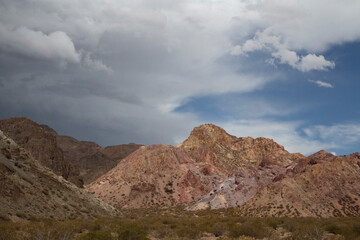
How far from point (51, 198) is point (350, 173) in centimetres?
5377

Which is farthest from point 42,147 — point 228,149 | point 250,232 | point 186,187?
point 228,149

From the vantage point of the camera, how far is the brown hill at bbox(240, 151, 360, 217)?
4653 cm

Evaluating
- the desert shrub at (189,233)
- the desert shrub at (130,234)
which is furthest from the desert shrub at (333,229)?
the desert shrub at (130,234)

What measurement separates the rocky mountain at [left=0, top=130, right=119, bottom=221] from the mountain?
4248 cm

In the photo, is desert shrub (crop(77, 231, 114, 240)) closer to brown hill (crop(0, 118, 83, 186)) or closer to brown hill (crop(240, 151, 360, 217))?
brown hill (crop(240, 151, 360, 217))

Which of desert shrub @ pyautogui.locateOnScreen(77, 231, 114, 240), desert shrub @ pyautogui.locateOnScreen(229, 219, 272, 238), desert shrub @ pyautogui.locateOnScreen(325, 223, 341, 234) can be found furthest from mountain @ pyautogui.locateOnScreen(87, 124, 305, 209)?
desert shrub @ pyautogui.locateOnScreen(77, 231, 114, 240)

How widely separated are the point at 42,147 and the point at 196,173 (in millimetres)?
54105

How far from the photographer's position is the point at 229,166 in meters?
116

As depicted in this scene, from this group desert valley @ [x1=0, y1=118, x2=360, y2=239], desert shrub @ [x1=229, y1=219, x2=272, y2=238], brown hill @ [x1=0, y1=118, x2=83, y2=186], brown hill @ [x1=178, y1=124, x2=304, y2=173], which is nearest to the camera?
desert shrub @ [x1=229, y1=219, x2=272, y2=238]

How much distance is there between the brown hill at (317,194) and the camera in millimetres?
46531

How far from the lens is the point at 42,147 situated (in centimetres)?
6388

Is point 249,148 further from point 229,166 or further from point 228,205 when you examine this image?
point 228,205

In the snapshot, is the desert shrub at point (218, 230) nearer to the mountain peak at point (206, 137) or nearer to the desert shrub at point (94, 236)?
the desert shrub at point (94, 236)

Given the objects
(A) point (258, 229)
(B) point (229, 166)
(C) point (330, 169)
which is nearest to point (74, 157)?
(B) point (229, 166)
